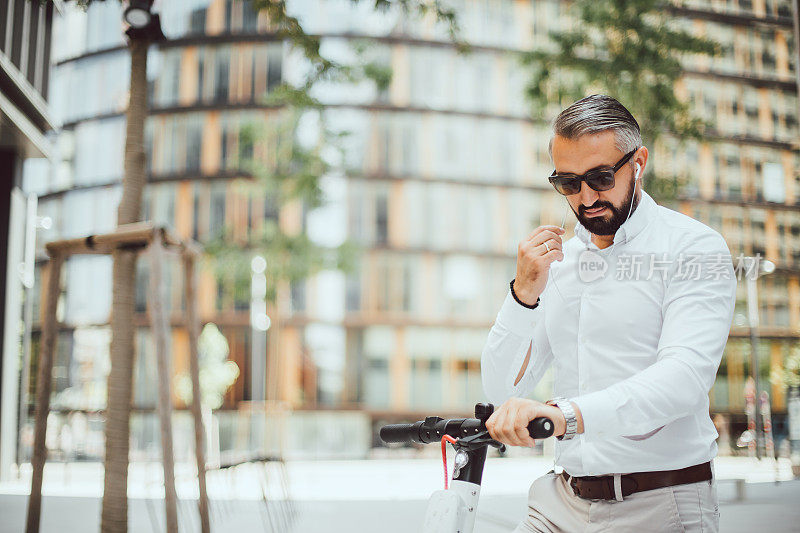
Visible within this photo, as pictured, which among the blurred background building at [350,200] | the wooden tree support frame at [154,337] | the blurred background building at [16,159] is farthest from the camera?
the blurred background building at [350,200]

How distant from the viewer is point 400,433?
1.92 meters

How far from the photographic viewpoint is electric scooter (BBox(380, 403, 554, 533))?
165 centimetres

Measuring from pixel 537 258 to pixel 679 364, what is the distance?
1.20 ft

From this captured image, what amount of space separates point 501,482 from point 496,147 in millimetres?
20570

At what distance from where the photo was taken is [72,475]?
1923cm

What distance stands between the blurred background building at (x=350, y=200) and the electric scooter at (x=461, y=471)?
93.0 ft

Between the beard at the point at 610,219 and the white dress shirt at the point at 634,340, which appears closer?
the white dress shirt at the point at 634,340

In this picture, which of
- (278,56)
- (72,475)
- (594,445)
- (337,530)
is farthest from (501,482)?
(278,56)

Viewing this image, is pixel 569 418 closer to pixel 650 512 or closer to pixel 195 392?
pixel 650 512

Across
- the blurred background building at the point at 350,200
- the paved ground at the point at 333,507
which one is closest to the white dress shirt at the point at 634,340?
the paved ground at the point at 333,507

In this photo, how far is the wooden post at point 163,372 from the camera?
5.22 metres

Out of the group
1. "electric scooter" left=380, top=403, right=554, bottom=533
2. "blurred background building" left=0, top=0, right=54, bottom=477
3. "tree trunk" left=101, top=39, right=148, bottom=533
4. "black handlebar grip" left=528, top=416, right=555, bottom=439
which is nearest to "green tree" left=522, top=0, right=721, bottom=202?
"blurred background building" left=0, top=0, right=54, bottom=477

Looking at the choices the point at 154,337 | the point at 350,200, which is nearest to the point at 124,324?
the point at 154,337

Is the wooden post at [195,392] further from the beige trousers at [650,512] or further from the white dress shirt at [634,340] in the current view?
the beige trousers at [650,512]
